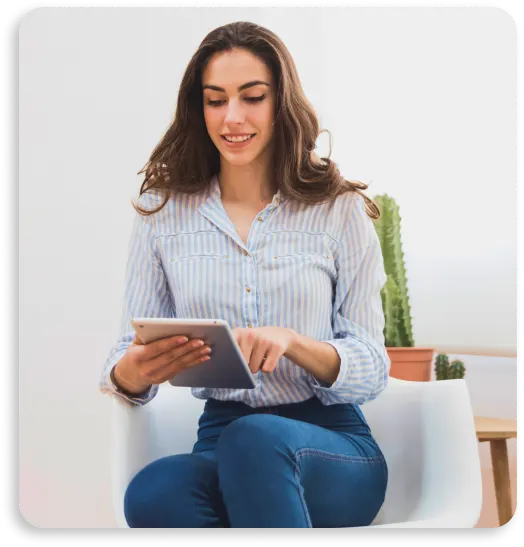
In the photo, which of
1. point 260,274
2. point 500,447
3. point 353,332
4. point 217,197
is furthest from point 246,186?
point 500,447

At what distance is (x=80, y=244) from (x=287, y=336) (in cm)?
49

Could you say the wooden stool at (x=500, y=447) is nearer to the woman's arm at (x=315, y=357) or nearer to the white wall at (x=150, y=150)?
the white wall at (x=150, y=150)

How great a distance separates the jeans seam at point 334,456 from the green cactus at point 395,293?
511mm

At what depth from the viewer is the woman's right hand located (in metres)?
0.79

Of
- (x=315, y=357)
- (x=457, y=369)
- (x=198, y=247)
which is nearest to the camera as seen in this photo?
(x=315, y=357)

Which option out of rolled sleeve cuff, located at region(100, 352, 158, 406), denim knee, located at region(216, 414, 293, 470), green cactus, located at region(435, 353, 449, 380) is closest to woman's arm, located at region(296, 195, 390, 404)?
denim knee, located at region(216, 414, 293, 470)

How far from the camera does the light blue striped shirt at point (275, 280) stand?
38.0 inches

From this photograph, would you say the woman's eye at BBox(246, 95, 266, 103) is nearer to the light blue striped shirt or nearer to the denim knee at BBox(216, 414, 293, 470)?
the light blue striped shirt

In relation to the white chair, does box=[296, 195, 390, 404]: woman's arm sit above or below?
above

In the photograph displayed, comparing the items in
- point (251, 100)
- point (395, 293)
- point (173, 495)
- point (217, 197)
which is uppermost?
point (251, 100)

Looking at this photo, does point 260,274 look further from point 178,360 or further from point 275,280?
point 178,360

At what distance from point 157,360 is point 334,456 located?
0.78 feet

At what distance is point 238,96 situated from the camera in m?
1.01

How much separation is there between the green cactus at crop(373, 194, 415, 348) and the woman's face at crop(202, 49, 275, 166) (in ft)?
1.30
